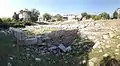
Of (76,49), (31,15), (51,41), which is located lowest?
(31,15)

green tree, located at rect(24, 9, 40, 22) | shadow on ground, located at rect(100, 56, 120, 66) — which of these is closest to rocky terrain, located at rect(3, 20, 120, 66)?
shadow on ground, located at rect(100, 56, 120, 66)

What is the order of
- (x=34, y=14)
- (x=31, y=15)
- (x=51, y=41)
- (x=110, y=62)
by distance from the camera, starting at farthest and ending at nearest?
(x=34, y=14), (x=31, y=15), (x=51, y=41), (x=110, y=62)

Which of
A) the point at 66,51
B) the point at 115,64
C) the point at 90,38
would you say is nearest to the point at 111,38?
the point at 90,38

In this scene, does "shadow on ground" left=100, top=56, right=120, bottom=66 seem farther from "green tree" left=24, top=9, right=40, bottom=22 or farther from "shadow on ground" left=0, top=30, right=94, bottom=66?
"green tree" left=24, top=9, right=40, bottom=22

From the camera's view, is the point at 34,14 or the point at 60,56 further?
the point at 34,14

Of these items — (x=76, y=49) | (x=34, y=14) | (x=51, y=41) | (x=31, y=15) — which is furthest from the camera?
(x=34, y=14)

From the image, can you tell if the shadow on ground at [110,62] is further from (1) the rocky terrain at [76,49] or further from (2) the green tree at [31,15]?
(2) the green tree at [31,15]

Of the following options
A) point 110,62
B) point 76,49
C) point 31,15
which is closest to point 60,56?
point 76,49

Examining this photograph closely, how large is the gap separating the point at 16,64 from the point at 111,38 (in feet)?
15.1

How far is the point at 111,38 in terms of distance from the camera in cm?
1084

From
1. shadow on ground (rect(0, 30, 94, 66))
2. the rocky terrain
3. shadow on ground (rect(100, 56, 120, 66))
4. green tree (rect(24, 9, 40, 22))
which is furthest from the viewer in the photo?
green tree (rect(24, 9, 40, 22))

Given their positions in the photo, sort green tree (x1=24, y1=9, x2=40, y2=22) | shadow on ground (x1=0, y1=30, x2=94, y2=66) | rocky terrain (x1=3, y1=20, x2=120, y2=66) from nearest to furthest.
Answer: shadow on ground (x1=0, y1=30, x2=94, y2=66) < rocky terrain (x1=3, y1=20, x2=120, y2=66) < green tree (x1=24, y1=9, x2=40, y2=22)

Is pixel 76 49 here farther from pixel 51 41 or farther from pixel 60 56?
pixel 51 41

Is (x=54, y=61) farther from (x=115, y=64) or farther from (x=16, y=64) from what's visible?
(x=115, y=64)
